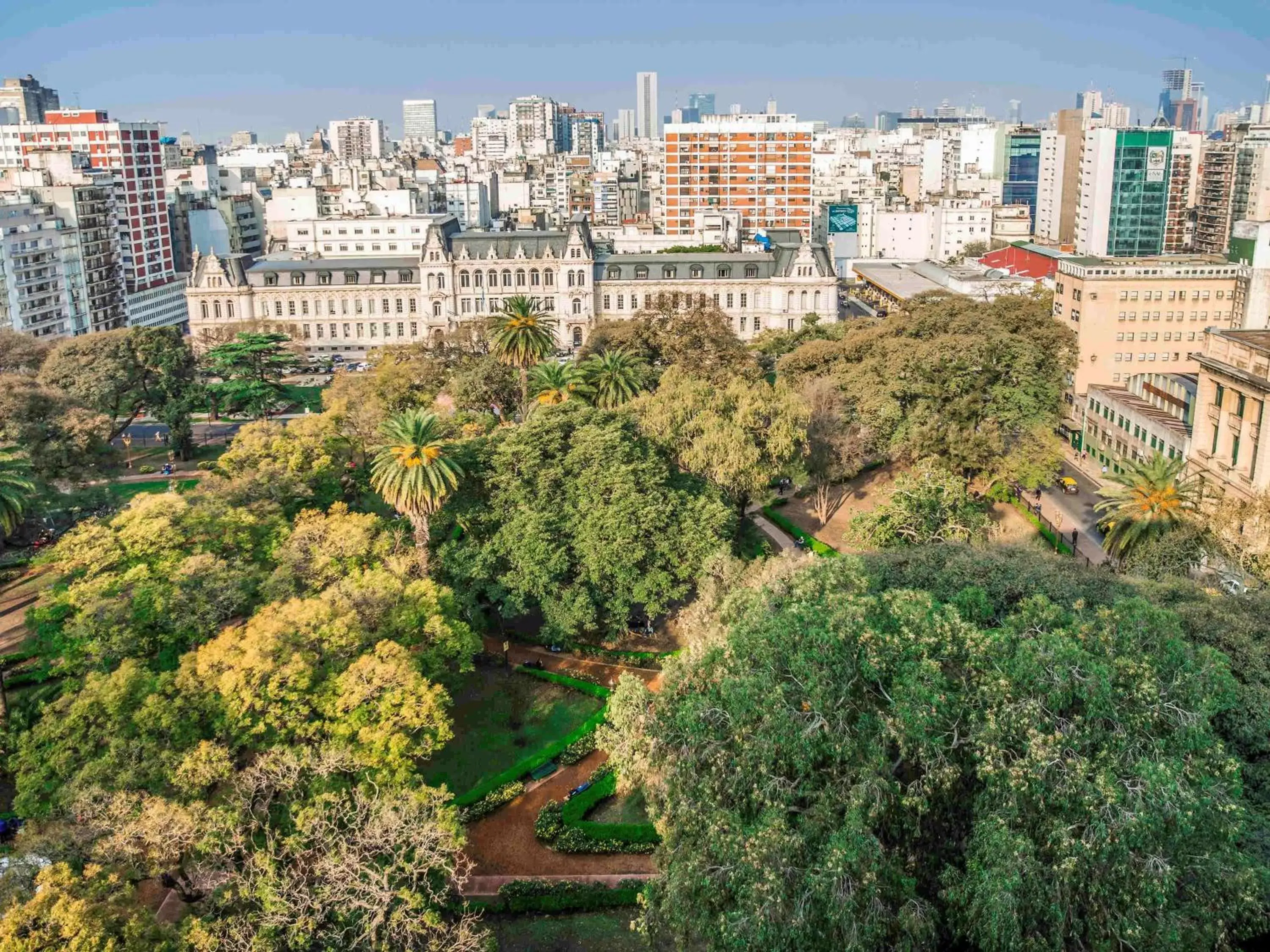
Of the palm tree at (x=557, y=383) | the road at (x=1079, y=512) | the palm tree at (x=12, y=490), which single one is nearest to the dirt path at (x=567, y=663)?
the palm tree at (x=557, y=383)

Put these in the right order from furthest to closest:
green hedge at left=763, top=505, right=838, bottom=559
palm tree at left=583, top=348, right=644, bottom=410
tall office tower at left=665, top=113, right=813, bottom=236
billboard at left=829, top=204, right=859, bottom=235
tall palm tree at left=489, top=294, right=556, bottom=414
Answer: billboard at left=829, top=204, right=859, bottom=235 < tall office tower at left=665, top=113, right=813, bottom=236 < tall palm tree at left=489, top=294, right=556, bottom=414 < palm tree at left=583, top=348, right=644, bottom=410 < green hedge at left=763, top=505, right=838, bottom=559

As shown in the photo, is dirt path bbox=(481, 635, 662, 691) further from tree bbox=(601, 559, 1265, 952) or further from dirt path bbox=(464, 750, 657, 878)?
tree bbox=(601, 559, 1265, 952)

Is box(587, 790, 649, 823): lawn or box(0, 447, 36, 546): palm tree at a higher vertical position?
box(0, 447, 36, 546): palm tree

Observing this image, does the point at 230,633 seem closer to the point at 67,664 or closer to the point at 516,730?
the point at 67,664

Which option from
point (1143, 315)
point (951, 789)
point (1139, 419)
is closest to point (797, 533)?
point (1139, 419)

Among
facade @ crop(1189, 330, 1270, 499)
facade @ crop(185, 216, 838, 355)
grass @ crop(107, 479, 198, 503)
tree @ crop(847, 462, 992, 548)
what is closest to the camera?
tree @ crop(847, 462, 992, 548)

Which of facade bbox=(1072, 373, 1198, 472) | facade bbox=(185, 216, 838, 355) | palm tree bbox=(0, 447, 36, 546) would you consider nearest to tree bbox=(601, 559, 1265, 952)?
palm tree bbox=(0, 447, 36, 546)

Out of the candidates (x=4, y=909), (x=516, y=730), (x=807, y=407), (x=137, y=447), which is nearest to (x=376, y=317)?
(x=137, y=447)
